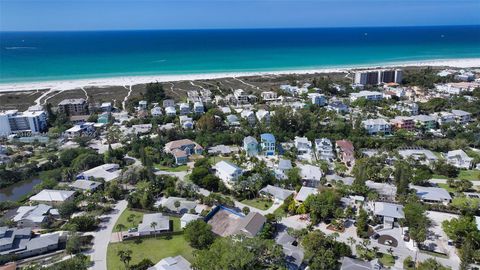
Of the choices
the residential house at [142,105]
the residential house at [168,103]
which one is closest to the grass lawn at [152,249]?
the residential house at [168,103]

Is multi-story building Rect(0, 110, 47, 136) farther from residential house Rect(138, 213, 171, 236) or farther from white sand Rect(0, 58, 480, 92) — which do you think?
residential house Rect(138, 213, 171, 236)

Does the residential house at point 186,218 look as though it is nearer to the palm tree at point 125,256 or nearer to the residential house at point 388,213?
the palm tree at point 125,256

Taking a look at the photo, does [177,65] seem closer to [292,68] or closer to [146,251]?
[292,68]

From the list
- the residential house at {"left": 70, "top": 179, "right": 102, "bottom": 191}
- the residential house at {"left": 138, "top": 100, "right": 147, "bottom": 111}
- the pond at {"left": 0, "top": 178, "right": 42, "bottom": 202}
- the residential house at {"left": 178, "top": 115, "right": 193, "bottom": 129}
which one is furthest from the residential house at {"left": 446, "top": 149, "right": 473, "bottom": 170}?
the residential house at {"left": 138, "top": 100, "right": 147, "bottom": 111}

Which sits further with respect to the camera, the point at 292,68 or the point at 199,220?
the point at 292,68

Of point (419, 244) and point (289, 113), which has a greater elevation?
point (289, 113)

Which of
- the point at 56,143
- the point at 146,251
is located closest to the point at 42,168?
the point at 56,143

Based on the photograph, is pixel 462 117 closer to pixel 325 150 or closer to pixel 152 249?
pixel 325 150
